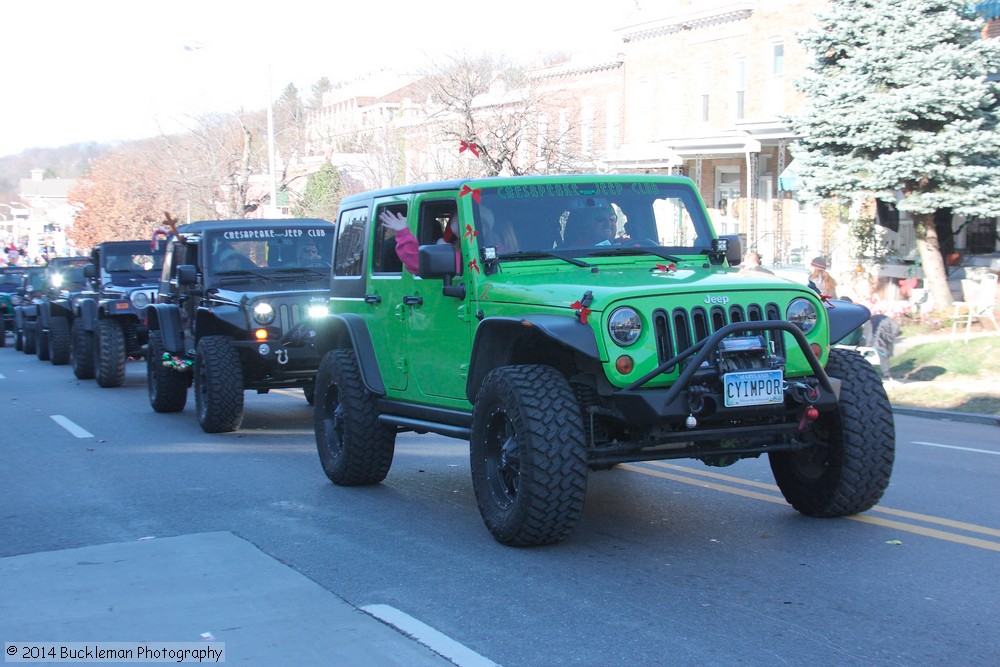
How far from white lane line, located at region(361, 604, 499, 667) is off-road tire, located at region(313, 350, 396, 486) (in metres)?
3.04

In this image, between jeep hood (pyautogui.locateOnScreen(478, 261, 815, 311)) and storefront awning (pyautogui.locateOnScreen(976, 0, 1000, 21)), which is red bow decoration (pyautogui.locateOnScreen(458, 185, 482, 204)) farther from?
storefront awning (pyautogui.locateOnScreen(976, 0, 1000, 21))

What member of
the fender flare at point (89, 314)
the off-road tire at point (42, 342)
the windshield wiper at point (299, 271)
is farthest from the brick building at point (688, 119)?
the windshield wiper at point (299, 271)

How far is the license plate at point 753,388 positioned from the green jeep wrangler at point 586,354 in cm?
1

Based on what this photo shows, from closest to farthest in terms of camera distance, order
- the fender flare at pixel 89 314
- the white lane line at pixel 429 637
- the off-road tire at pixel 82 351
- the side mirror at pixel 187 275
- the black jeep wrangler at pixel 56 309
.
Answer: the white lane line at pixel 429 637 < the side mirror at pixel 187 275 < the fender flare at pixel 89 314 < the off-road tire at pixel 82 351 < the black jeep wrangler at pixel 56 309

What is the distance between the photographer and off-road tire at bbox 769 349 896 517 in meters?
6.89

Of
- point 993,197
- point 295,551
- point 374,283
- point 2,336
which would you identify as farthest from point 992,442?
point 2,336

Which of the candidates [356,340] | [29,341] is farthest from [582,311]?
[29,341]

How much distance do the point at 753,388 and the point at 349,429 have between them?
3.49 meters

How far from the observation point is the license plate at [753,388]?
6242 mm

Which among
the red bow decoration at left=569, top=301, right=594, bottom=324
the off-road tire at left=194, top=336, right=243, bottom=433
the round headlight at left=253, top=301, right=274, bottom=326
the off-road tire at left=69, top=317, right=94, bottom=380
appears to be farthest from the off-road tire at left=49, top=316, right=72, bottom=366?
the red bow decoration at left=569, top=301, right=594, bottom=324

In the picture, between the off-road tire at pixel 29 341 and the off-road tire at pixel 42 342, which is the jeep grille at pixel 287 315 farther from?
the off-road tire at pixel 29 341

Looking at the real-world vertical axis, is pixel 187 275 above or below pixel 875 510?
above

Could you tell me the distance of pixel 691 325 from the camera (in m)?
6.45

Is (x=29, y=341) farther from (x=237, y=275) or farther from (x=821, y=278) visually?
(x=821, y=278)
